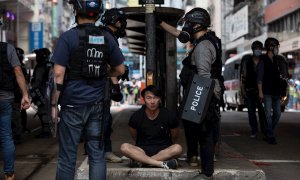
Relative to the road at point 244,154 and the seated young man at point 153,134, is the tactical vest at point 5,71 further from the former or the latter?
the seated young man at point 153,134

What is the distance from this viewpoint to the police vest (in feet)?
15.1

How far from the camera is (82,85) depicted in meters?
4.62

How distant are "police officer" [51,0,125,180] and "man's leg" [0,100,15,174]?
1.57 m

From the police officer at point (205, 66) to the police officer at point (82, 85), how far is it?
4.81 ft

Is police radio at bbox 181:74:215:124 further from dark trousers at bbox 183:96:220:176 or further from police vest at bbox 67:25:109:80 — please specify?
police vest at bbox 67:25:109:80

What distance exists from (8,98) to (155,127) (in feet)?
5.29

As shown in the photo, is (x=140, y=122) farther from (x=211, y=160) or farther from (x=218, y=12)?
(x=218, y=12)

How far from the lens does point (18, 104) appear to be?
1015cm

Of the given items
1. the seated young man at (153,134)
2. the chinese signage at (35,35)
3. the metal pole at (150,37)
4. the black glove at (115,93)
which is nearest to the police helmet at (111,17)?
the metal pole at (150,37)

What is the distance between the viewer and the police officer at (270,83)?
9891mm

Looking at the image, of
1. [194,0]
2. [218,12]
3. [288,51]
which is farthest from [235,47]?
[194,0]

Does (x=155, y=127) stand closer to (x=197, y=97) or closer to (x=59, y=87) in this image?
(x=197, y=97)

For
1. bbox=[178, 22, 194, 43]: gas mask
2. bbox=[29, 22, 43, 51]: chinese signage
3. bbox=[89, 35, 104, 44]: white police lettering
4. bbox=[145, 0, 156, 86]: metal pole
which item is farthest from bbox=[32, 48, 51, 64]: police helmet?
bbox=[29, 22, 43, 51]: chinese signage

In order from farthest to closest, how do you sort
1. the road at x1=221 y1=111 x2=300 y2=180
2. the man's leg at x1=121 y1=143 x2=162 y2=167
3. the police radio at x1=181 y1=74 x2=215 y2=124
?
the road at x1=221 y1=111 x2=300 y2=180
the man's leg at x1=121 y1=143 x2=162 y2=167
the police radio at x1=181 y1=74 x2=215 y2=124
